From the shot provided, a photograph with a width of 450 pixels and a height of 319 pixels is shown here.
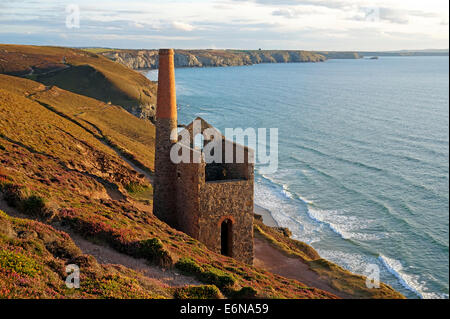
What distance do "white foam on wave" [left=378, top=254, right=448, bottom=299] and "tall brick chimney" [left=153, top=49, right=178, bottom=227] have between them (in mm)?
18540

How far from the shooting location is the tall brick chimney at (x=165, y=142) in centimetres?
2638

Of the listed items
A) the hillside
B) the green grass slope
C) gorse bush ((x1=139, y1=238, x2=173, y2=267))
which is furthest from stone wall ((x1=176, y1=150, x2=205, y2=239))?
the hillside

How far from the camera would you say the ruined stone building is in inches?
966

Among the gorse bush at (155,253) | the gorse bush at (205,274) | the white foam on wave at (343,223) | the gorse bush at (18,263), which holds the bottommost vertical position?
the white foam on wave at (343,223)

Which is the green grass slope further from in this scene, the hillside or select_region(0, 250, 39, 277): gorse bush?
the hillside

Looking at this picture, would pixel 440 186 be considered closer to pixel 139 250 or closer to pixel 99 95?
pixel 139 250

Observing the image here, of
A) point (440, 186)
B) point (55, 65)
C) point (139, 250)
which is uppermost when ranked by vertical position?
point (55, 65)

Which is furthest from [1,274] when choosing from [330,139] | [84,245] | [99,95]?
[99,95]

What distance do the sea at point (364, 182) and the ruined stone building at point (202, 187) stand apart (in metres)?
14.3
